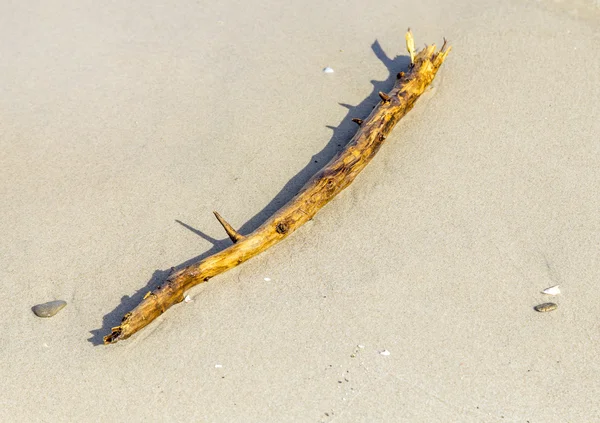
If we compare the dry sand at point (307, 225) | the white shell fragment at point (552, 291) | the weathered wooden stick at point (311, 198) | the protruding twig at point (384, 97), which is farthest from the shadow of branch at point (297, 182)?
the white shell fragment at point (552, 291)

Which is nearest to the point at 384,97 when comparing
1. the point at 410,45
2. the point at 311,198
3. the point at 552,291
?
the point at 410,45

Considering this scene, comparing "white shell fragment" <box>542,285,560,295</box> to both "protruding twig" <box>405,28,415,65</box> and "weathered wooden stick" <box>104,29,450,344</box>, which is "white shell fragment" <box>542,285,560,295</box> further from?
"protruding twig" <box>405,28,415,65</box>

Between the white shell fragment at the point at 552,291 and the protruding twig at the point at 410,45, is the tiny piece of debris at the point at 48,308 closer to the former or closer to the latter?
the white shell fragment at the point at 552,291

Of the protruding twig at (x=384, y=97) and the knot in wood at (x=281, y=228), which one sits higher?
the protruding twig at (x=384, y=97)

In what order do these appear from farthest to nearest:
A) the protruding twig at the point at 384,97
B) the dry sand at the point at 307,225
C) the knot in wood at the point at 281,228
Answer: the protruding twig at the point at 384,97 < the knot in wood at the point at 281,228 < the dry sand at the point at 307,225

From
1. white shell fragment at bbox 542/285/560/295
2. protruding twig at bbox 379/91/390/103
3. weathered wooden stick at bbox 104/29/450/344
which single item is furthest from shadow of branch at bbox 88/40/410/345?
white shell fragment at bbox 542/285/560/295

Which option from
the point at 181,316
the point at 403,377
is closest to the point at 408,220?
the point at 403,377

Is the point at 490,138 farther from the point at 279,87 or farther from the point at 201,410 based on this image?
the point at 201,410

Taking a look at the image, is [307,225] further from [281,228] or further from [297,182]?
[297,182]
